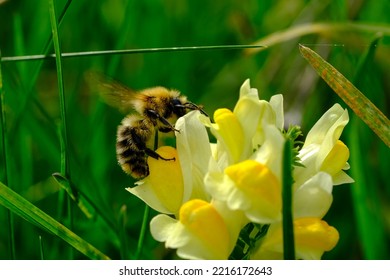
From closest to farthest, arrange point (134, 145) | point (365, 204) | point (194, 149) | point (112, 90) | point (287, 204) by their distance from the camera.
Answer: point (287, 204), point (194, 149), point (134, 145), point (112, 90), point (365, 204)

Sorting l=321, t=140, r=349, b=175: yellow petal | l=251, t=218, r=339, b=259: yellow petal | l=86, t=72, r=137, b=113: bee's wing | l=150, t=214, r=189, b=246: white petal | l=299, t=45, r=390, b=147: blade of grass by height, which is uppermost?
l=86, t=72, r=137, b=113: bee's wing

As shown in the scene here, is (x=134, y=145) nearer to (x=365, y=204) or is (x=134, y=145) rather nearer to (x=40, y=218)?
(x=40, y=218)

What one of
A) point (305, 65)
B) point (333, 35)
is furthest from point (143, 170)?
point (305, 65)

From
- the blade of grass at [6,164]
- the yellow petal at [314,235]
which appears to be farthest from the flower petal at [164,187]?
the blade of grass at [6,164]

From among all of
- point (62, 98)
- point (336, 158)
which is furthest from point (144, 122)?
point (336, 158)

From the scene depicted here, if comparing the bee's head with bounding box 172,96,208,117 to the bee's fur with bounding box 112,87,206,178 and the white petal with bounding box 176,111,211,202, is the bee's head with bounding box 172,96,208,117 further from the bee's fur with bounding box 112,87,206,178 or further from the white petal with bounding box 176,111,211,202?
the white petal with bounding box 176,111,211,202

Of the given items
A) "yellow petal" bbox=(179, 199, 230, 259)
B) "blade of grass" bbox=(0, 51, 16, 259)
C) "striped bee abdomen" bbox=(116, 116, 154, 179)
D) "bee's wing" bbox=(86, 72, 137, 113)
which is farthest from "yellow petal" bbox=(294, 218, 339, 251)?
"blade of grass" bbox=(0, 51, 16, 259)
